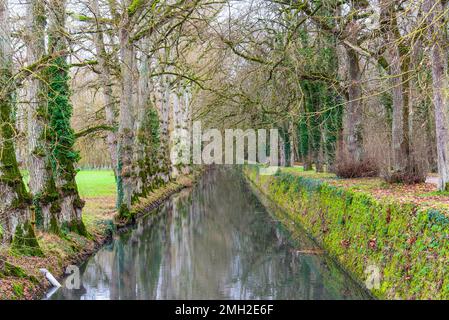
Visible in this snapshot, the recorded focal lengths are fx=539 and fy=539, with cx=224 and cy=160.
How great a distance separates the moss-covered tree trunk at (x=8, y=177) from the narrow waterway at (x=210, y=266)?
1516 mm

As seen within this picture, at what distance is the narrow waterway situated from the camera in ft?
37.2

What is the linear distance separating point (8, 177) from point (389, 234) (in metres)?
7.45

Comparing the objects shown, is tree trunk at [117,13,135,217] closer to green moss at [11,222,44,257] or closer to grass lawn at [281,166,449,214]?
green moss at [11,222,44,257]

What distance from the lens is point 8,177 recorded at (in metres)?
10.2

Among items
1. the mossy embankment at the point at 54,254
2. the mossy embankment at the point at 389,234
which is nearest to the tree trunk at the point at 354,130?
the mossy embankment at the point at 389,234

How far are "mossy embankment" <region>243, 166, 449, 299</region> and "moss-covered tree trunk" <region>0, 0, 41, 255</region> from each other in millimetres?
6900

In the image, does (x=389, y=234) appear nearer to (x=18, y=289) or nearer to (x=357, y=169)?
(x=18, y=289)

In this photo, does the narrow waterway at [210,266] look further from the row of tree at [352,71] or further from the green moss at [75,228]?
the row of tree at [352,71]

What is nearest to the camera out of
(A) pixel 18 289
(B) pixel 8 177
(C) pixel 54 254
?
(A) pixel 18 289

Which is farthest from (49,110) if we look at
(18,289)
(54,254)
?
(18,289)

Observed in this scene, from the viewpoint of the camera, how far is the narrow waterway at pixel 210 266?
11.3 meters
